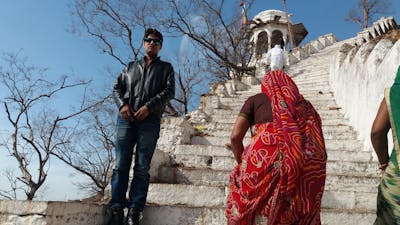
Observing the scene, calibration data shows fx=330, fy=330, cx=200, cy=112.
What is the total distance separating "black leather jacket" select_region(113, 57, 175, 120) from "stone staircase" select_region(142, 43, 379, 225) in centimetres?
88

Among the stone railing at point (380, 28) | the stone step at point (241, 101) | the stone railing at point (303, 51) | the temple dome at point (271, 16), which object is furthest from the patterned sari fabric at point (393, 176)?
the temple dome at point (271, 16)

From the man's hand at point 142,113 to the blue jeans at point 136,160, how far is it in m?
0.08

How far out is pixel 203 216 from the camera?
113 inches

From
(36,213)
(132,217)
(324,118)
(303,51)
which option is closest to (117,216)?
(132,217)

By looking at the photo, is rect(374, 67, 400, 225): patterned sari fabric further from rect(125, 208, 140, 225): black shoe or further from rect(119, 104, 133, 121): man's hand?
rect(119, 104, 133, 121): man's hand

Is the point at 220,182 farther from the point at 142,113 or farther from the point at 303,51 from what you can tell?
the point at 303,51

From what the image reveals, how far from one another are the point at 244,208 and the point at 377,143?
820mm

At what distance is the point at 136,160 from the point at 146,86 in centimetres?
65

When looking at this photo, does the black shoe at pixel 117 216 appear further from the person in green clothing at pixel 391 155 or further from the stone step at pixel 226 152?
the stone step at pixel 226 152

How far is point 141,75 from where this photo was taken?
9.68ft

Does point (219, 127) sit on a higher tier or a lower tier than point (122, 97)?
higher

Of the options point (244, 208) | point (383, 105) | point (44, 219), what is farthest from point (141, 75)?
point (383, 105)

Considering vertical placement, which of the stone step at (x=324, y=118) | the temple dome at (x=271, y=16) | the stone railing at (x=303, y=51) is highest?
the temple dome at (x=271, y=16)

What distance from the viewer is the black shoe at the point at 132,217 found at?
2574mm
